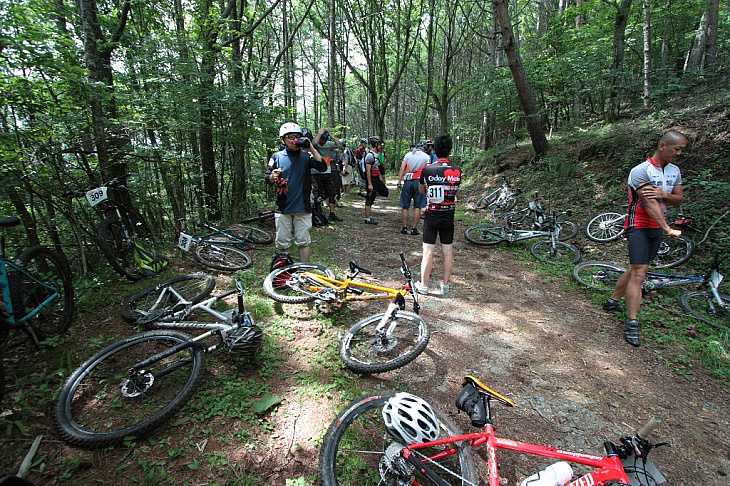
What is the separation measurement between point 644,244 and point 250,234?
6.71m

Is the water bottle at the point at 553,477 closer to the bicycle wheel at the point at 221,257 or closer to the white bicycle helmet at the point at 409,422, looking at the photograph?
the white bicycle helmet at the point at 409,422

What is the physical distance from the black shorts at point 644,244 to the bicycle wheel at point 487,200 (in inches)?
294

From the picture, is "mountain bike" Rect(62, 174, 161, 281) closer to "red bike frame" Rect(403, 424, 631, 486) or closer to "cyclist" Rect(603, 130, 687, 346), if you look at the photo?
"red bike frame" Rect(403, 424, 631, 486)

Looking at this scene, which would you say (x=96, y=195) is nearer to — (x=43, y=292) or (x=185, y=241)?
(x=185, y=241)

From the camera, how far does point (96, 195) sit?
4.19 m

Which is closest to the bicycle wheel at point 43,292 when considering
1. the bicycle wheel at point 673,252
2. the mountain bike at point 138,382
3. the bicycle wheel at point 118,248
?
the bicycle wheel at point 118,248

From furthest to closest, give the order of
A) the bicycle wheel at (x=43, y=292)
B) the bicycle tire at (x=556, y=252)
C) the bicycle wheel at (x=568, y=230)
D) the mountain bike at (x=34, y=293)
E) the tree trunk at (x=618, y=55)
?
the tree trunk at (x=618, y=55), the bicycle wheel at (x=568, y=230), the bicycle tire at (x=556, y=252), the bicycle wheel at (x=43, y=292), the mountain bike at (x=34, y=293)

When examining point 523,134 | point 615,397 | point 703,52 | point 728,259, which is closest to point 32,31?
point 615,397

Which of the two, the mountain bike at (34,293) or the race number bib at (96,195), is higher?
the race number bib at (96,195)

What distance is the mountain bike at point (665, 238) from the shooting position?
598 centimetres

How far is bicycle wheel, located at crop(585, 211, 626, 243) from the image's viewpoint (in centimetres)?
715

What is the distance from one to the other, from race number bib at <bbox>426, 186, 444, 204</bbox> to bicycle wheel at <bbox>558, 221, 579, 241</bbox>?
429 cm

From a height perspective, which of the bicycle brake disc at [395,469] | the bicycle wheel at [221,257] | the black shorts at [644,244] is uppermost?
the black shorts at [644,244]

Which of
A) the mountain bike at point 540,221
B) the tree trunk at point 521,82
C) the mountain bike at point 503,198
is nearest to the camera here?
the mountain bike at point 540,221
